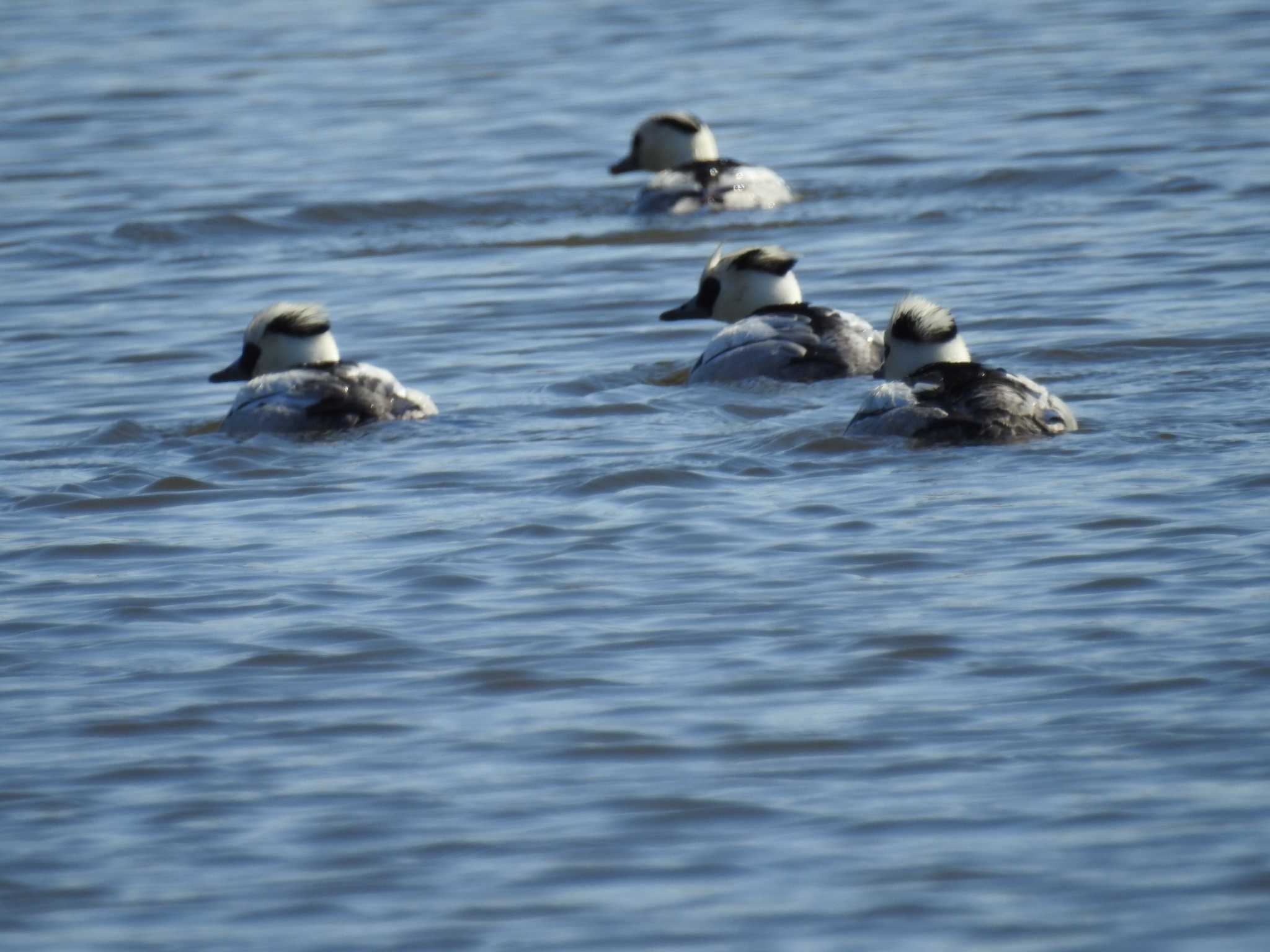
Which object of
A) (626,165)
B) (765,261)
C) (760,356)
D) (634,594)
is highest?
(626,165)

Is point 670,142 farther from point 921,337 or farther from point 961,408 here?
point 961,408

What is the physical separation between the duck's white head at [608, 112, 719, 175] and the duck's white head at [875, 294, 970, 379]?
308 inches

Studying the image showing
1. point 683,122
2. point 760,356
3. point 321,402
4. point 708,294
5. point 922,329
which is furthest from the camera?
point 683,122

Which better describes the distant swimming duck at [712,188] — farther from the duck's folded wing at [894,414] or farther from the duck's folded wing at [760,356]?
the duck's folded wing at [894,414]

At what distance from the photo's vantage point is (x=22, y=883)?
5168mm

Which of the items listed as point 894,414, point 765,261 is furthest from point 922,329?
point 765,261

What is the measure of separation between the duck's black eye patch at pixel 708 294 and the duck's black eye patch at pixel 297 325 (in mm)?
2328

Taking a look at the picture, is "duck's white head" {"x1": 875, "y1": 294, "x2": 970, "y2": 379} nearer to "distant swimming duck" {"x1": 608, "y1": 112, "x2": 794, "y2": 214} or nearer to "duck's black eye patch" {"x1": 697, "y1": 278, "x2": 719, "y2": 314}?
"duck's black eye patch" {"x1": 697, "y1": 278, "x2": 719, "y2": 314}

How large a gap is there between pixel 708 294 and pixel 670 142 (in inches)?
226

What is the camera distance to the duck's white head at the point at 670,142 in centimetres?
1711

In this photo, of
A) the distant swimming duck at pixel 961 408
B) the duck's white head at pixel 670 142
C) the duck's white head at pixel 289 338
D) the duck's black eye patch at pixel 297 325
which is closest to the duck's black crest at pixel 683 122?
the duck's white head at pixel 670 142

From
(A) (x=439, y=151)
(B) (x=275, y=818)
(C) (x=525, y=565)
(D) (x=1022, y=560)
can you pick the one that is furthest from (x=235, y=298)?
(B) (x=275, y=818)

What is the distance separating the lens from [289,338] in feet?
33.5

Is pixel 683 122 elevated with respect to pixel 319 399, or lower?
elevated
